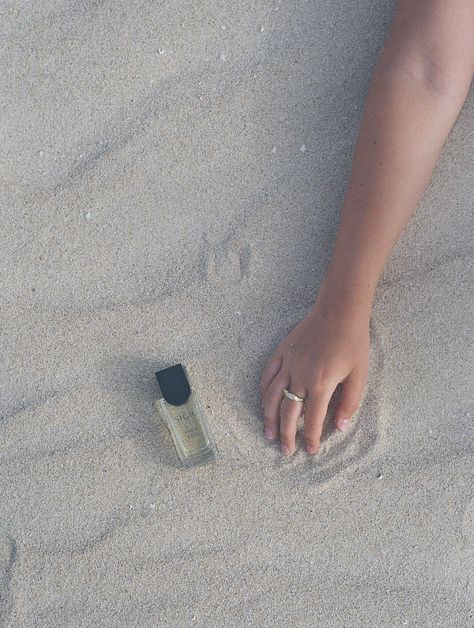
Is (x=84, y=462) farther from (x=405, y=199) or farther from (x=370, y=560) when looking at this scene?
(x=405, y=199)

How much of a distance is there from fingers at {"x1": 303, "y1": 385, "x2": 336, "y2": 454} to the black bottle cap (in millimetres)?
212

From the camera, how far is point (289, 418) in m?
1.26

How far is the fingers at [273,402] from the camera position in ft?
4.15

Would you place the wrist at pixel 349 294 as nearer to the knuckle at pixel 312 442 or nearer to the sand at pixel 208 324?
the sand at pixel 208 324

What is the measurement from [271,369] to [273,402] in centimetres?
6

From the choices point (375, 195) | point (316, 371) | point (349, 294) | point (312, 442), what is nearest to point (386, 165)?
point (375, 195)

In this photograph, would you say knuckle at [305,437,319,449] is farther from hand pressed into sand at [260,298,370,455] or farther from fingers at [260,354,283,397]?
fingers at [260,354,283,397]

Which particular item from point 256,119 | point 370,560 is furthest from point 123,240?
point 370,560

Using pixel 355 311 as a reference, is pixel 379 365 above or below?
below

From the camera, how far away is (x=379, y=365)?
50.8 inches

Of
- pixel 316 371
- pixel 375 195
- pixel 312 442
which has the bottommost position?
pixel 312 442

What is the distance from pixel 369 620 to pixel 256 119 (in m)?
0.89

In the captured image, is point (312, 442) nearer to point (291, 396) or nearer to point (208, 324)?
point (291, 396)

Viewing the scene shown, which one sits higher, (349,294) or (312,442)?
(349,294)
